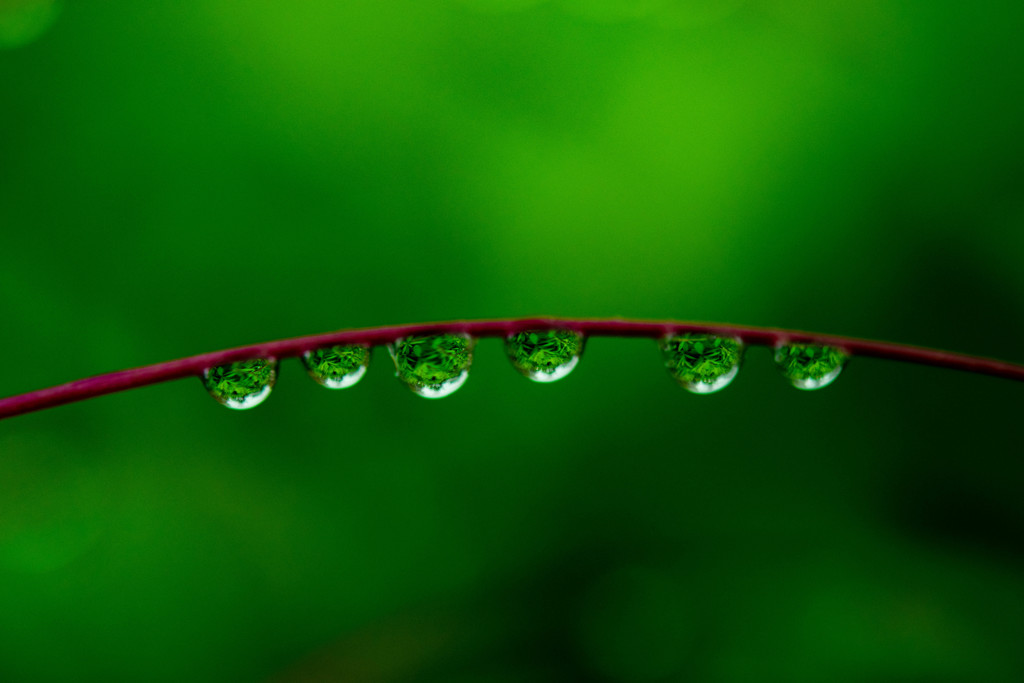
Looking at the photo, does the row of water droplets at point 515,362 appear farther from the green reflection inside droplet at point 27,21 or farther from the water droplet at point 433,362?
the green reflection inside droplet at point 27,21

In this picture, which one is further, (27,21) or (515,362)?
(27,21)

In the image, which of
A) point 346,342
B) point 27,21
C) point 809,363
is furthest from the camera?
point 27,21

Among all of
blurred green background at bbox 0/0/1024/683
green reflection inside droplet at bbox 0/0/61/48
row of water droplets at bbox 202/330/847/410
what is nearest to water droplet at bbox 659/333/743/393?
row of water droplets at bbox 202/330/847/410

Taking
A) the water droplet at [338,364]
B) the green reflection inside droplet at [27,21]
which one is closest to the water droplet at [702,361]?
the water droplet at [338,364]

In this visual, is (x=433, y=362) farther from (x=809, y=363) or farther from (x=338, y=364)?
(x=809, y=363)

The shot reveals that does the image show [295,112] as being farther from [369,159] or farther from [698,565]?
[698,565]

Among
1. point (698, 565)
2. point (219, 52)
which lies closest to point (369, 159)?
point (219, 52)

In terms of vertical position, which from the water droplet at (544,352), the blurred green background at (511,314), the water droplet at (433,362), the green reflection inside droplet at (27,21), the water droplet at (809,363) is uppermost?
the green reflection inside droplet at (27,21)

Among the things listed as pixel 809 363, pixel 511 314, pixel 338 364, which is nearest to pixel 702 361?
pixel 809 363
